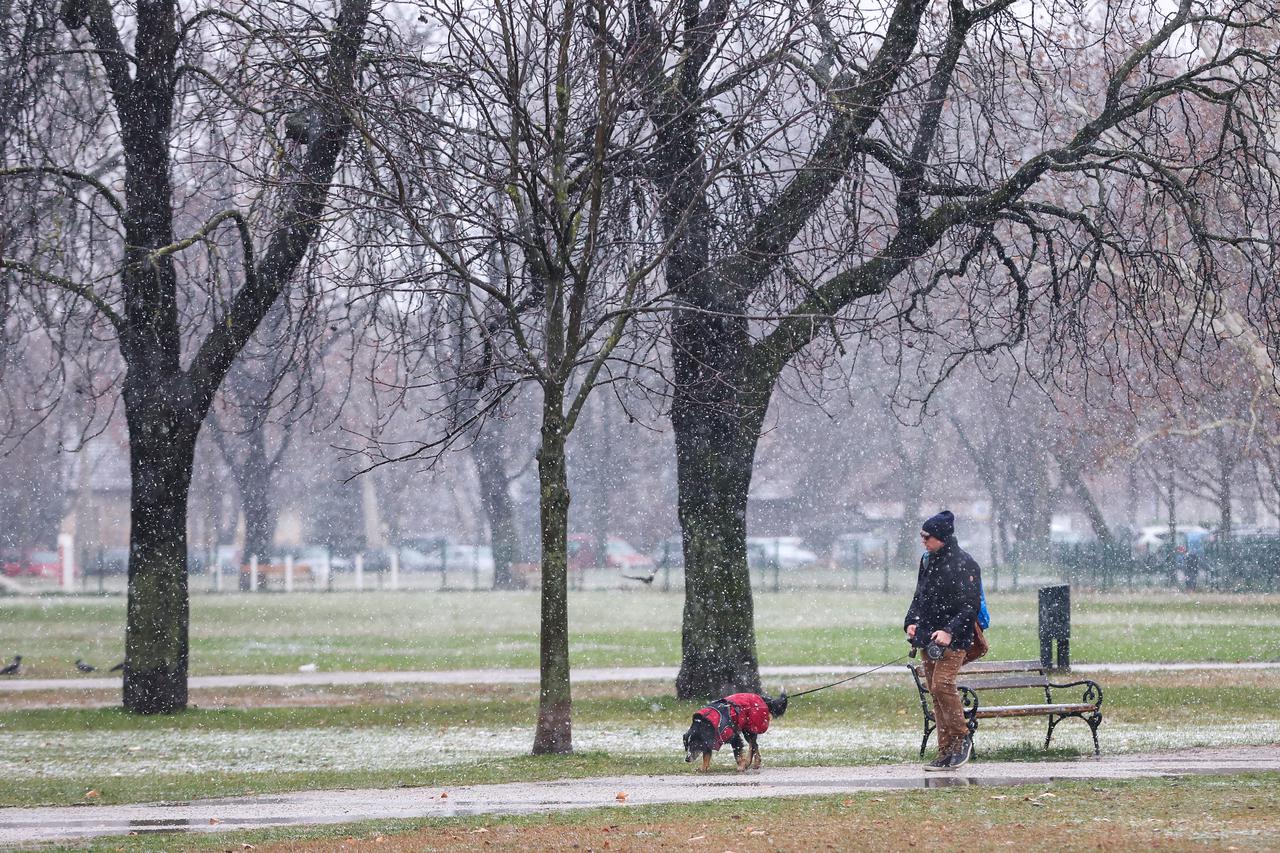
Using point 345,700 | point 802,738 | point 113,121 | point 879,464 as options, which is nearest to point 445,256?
point 802,738

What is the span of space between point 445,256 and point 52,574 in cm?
6373

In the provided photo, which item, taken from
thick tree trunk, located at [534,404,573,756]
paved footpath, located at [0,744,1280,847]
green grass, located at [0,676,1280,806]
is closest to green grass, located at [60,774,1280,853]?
paved footpath, located at [0,744,1280,847]

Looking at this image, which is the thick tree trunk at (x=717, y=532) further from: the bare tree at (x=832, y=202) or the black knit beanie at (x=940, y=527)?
the black knit beanie at (x=940, y=527)

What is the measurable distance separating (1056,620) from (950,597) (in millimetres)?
9438

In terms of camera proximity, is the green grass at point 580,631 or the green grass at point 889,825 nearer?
the green grass at point 889,825

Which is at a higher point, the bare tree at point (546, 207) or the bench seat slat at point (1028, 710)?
the bare tree at point (546, 207)

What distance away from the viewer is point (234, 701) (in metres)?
19.7

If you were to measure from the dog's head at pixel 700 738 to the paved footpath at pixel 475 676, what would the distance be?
9.66 m

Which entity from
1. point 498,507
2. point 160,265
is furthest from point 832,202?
point 498,507

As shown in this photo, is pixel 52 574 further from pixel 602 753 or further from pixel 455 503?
pixel 602 753

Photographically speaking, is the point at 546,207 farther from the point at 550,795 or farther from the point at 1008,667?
the point at 1008,667

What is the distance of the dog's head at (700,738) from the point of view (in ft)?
36.9

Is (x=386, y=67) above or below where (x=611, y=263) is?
above

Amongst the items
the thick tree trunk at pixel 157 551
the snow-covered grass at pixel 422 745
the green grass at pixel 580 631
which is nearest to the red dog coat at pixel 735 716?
the snow-covered grass at pixel 422 745
